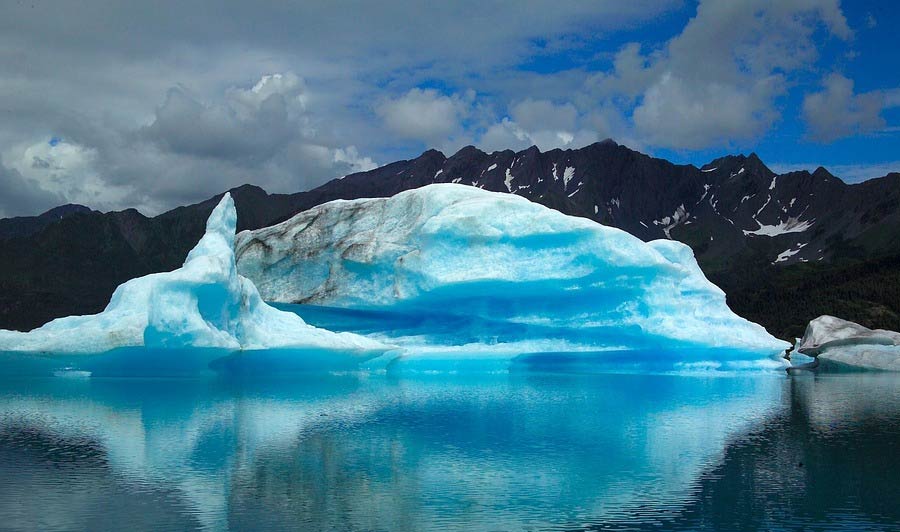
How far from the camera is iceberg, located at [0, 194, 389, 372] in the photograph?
94.4 feet

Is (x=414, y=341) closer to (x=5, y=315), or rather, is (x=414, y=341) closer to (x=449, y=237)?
(x=449, y=237)

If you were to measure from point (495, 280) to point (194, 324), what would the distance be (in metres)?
14.1

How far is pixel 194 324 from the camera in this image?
2975 centimetres

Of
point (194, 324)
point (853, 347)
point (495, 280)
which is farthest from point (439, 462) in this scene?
point (853, 347)

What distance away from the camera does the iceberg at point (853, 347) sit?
2076 inches

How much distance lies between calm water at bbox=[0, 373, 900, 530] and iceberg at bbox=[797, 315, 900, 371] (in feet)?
86.7

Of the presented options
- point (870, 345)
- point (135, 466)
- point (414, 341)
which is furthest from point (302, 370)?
point (870, 345)

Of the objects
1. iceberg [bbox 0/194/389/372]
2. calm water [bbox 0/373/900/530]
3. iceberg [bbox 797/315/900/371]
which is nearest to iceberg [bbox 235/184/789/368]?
iceberg [bbox 0/194/389/372]

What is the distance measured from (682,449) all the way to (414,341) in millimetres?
23429

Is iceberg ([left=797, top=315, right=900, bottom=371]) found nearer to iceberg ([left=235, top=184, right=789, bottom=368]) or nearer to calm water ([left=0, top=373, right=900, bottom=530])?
iceberg ([left=235, top=184, right=789, bottom=368])

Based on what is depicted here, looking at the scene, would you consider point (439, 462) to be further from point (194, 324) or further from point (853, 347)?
point (853, 347)

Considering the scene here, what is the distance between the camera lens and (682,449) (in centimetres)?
1881

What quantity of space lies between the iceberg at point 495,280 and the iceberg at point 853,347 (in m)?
13.1

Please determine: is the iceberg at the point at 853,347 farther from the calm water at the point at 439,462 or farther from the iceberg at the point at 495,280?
the calm water at the point at 439,462
